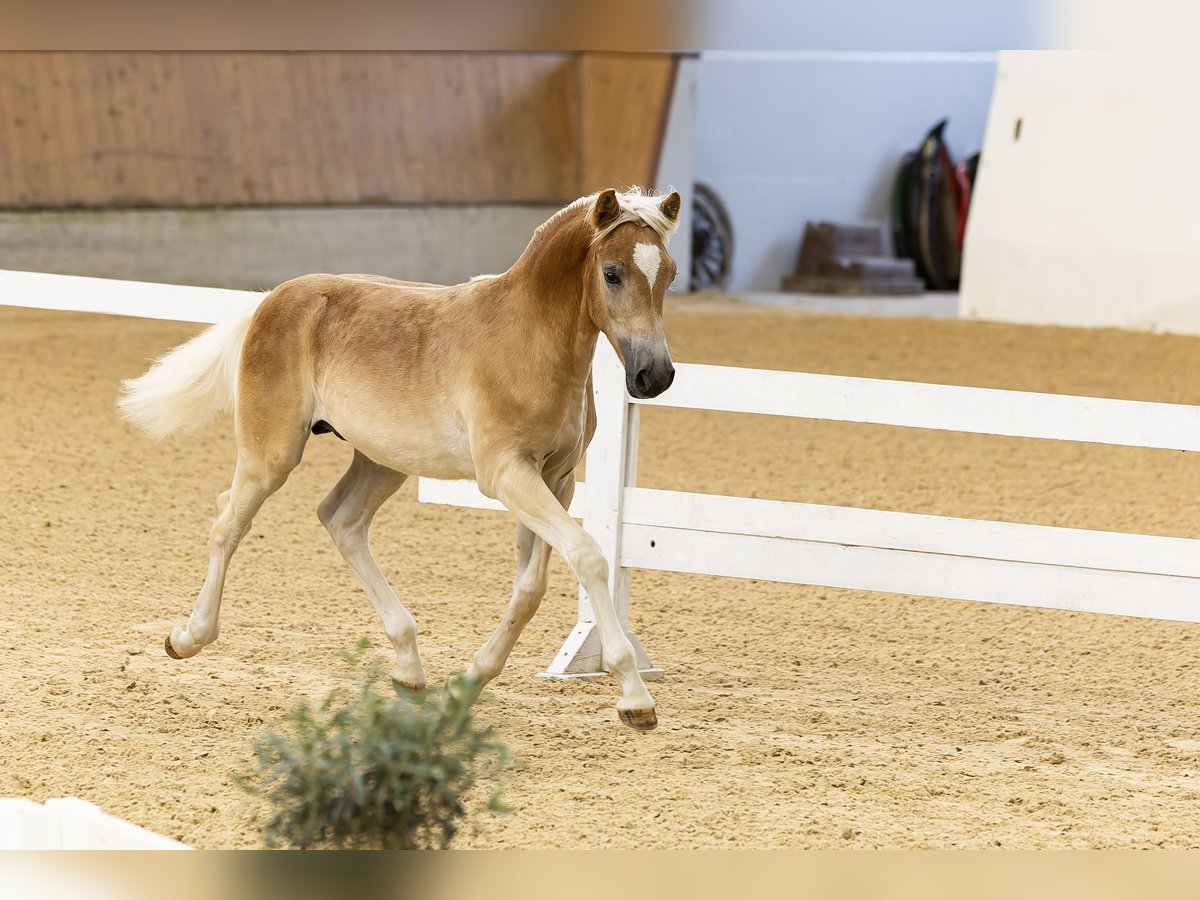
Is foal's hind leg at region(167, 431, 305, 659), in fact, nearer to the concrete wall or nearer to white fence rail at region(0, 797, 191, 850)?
white fence rail at region(0, 797, 191, 850)

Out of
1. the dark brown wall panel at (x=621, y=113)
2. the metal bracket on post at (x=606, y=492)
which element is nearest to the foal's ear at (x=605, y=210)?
the metal bracket on post at (x=606, y=492)

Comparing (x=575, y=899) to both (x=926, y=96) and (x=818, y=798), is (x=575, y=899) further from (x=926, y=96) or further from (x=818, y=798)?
(x=926, y=96)

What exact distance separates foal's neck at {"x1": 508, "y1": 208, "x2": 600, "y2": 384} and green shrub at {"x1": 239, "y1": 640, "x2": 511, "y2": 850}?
121 cm

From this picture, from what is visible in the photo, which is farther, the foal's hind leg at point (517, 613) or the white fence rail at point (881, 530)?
the white fence rail at point (881, 530)

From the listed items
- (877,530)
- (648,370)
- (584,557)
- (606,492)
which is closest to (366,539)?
(606,492)

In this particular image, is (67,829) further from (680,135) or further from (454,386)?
(680,135)

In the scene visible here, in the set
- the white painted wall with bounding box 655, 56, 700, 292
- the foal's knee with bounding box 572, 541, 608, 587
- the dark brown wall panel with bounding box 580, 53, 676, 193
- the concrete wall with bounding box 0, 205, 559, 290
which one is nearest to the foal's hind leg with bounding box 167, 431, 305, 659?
the foal's knee with bounding box 572, 541, 608, 587

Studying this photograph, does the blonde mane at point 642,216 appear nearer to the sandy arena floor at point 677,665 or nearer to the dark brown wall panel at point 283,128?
the sandy arena floor at point 677,665

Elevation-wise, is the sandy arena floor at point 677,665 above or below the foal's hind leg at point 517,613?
below

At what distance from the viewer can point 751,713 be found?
394 cm

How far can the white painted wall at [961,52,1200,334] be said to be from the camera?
12.3m

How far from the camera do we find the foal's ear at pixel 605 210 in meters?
3.00

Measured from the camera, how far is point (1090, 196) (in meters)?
13.0

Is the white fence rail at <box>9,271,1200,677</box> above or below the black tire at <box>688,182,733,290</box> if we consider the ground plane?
above
